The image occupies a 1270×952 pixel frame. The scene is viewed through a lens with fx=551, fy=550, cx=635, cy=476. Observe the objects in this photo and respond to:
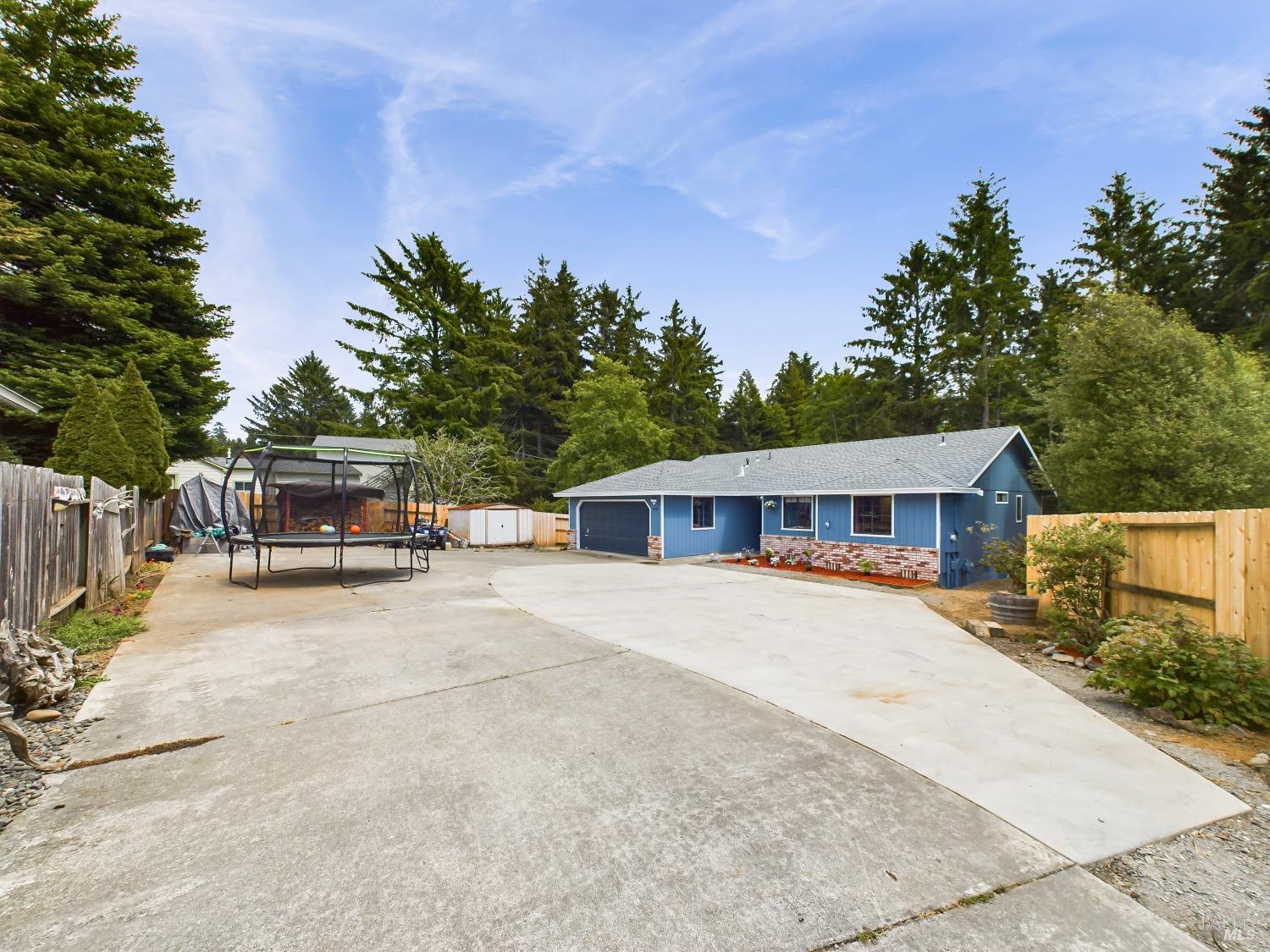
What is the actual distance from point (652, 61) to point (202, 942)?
12.7m

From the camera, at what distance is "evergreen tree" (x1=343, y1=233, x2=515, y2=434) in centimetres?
2895

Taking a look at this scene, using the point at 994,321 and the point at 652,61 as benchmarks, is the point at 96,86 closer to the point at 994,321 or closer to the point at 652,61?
the point at 652,61

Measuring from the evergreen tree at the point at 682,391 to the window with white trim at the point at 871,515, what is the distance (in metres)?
20.1

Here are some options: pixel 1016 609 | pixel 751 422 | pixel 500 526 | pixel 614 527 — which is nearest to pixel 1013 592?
pixel 1016 609

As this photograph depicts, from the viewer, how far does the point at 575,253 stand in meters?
35.2

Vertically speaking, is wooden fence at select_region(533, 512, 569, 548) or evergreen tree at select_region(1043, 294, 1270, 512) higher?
evergreen tree at select_region(1043, 294, 1270, 512)

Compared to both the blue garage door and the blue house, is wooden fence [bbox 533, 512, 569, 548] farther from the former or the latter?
the blue garage door

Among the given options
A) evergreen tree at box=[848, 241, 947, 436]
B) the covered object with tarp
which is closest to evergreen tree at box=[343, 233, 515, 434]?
the covered object with tarp

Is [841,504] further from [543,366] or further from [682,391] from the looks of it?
[543,366]

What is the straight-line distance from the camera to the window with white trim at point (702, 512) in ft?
57.3

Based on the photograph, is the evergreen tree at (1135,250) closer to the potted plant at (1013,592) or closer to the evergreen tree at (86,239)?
the potted plant at (1013,592)

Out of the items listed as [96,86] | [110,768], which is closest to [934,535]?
[110,768]

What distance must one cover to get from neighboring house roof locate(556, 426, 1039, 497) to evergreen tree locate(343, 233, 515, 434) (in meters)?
12.4

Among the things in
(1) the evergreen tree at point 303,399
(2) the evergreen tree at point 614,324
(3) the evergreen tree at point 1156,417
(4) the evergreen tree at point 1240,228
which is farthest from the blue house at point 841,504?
(1) the evergreen tree at point 303,399
